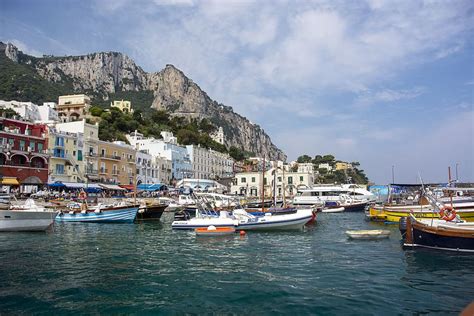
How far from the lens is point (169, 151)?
Answer: 86250mm

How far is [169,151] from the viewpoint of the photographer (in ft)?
283

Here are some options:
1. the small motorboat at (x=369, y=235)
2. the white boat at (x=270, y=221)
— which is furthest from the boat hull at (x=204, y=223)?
the small motorboat at (x=369, y=235)

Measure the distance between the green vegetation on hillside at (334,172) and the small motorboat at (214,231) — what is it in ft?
367

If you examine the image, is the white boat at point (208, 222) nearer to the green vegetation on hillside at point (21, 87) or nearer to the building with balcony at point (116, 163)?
the building with balcony at point (116, 163)

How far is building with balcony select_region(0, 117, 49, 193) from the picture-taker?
167 ft

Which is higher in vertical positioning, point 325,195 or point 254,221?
point 325,195

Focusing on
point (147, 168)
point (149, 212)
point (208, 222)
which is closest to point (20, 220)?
point (208, 222)

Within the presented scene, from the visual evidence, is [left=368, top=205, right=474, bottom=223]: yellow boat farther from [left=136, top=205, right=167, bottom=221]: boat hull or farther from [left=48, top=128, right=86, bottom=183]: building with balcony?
[left=48, top=128, right=86, bottom=183]: building with balcony

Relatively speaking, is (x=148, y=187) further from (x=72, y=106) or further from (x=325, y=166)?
(x=325, y=166)

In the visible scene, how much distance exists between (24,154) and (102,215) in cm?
2565

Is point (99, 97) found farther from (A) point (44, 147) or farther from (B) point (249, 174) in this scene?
(A) point (44, 147)

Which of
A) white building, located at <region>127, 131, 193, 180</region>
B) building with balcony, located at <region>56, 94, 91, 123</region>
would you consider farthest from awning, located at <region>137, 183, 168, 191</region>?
building with balcony, located at <region>56, 94, 91, 123</region>

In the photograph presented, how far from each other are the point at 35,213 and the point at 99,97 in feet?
552

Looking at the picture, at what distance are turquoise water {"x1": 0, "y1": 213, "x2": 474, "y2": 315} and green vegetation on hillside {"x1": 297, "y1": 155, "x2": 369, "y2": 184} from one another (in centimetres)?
11870
